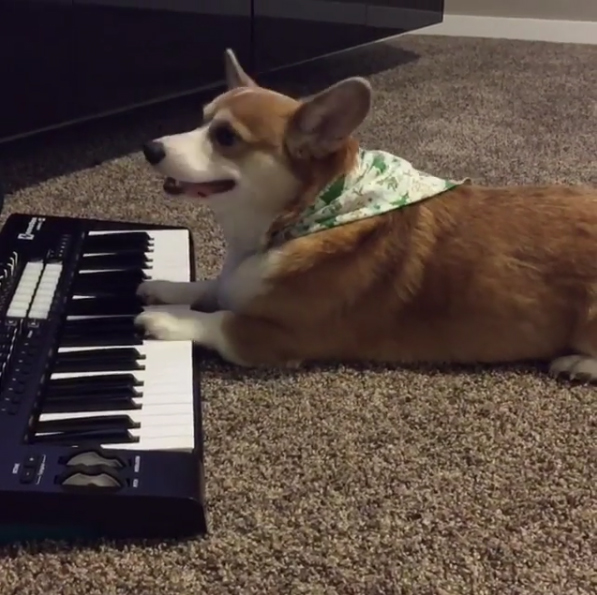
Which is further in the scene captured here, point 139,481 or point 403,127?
point 403,127

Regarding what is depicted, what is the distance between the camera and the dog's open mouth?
1.30 m

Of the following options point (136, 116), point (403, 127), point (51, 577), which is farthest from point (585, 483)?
point (136, 116)

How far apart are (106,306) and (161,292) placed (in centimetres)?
11

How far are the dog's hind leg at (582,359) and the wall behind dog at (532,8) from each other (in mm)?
2575

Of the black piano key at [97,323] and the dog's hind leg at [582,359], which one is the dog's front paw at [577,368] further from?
the black piano key at [97,323]

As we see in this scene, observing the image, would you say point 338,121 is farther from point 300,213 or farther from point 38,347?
point 38,347

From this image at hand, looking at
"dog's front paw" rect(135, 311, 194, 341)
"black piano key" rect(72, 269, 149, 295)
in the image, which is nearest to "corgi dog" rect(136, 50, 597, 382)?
"dog's front paw" rect(135, 311, 194, 341)

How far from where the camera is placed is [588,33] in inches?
142

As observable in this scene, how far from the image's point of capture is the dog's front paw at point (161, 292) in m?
1.40

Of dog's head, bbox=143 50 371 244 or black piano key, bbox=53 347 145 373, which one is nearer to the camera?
black piano key, bbox=53 347 145 373

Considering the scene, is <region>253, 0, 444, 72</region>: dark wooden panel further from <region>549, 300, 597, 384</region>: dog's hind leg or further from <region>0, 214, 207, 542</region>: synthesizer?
<region>549, 300, 597, 384</region>: dog's hind leg

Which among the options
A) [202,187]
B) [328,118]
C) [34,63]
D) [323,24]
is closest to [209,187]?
[202,187]

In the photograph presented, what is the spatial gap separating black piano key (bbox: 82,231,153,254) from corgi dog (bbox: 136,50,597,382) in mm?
186

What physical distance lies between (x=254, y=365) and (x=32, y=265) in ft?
1.18
